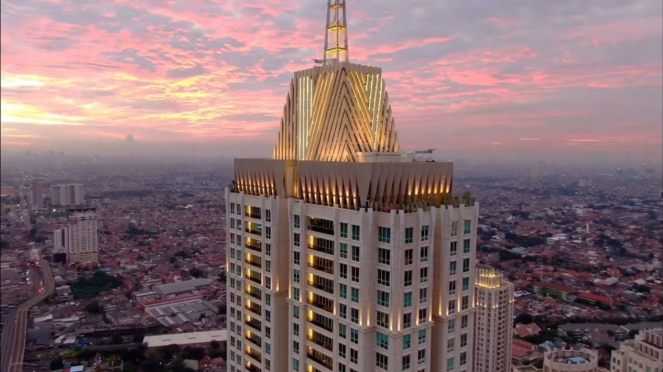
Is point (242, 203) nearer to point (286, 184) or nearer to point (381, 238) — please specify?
point (286, 184)

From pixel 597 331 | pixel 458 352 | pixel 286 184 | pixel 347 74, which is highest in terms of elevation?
pixel 347 74

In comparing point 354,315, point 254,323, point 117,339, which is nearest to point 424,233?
point 354,315

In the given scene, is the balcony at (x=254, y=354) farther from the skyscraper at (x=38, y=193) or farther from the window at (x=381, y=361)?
the skyscraper at (x=38, y=193)

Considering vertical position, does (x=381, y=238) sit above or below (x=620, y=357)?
above

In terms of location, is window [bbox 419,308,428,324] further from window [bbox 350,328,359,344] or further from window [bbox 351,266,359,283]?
window [bbox 351,266,359,283]

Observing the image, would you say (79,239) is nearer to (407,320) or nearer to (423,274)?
(407,320)

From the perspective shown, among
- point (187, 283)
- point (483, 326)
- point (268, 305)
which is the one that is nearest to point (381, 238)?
point (268, 305)
